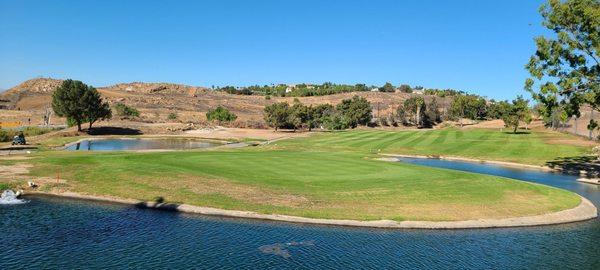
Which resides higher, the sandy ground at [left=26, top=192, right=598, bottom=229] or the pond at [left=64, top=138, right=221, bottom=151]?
the pond at [left=64, top=138, right=221, bottom=151]

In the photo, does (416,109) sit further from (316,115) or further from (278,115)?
(278,115)

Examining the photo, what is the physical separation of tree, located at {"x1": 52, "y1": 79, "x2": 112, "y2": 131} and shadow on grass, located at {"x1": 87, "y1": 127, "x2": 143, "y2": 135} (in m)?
3.06

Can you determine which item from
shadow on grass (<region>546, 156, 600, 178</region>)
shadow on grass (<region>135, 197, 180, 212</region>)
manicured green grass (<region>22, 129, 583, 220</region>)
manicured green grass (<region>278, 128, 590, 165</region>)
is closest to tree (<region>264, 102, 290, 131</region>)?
manicured green grass (<region>278, 128, 590, 165</region>)

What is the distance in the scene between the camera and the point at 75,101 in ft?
309

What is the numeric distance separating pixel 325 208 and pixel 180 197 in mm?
10421

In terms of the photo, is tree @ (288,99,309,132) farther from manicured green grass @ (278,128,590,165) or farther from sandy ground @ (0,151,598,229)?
sandy ground @ (0,151,598,229)

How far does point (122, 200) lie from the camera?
33562mm

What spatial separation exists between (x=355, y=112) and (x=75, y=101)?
81.8 metres

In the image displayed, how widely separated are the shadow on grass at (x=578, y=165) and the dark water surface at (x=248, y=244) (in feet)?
90.2

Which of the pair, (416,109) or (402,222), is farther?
(416,109)

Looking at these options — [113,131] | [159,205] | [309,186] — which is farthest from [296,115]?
[159,205]

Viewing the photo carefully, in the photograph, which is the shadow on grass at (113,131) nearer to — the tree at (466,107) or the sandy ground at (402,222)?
the sandy ground at (402,222)

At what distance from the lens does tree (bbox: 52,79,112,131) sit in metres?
94.1

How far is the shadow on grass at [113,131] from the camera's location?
9999 cm
